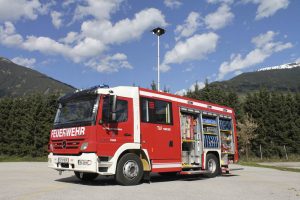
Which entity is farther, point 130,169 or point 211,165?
point 211,165

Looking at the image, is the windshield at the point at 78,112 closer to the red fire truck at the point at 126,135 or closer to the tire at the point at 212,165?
the red fire truck at the point at 126,135

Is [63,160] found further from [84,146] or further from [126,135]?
[126,135]

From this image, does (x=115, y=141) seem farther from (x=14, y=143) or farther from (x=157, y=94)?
(x=14, y=143)

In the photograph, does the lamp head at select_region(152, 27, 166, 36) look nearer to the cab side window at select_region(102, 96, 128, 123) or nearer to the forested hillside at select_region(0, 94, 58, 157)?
the cab side window at select_region(102, 96, 128, 123)

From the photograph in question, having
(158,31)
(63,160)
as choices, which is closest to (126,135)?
(63,160)

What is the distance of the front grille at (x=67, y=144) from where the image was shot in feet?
38.6

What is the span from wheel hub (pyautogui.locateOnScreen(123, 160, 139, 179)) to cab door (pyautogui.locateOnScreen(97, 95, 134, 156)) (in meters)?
0.63

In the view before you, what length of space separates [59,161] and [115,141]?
6.42 ft

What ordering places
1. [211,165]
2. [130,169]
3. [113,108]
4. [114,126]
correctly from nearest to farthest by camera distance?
1. [113,108]
2. [114,126]
3. [130,169]
4. [211,165]

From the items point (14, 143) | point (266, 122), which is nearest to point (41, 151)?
point (14, 143)

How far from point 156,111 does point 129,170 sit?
2.60m

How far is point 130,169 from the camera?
1216cm

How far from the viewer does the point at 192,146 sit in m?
15.5

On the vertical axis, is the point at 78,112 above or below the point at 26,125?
below
